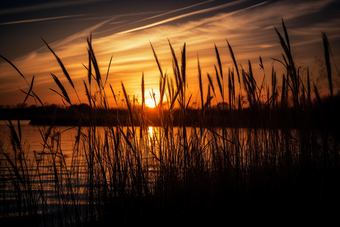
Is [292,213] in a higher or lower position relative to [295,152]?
lower

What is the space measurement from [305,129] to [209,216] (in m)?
1.96

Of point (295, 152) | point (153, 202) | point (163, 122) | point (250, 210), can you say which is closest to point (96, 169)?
point (153, 202)

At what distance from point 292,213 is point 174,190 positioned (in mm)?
1000

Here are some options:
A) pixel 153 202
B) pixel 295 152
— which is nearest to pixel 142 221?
pixel 153 202

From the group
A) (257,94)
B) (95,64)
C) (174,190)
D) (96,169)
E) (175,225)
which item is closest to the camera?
(95,64)

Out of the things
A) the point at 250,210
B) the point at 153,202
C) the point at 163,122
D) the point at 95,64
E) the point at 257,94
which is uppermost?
the point at 95,64

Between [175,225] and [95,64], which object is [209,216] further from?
[95,64]

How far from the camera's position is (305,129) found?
10.2 feet

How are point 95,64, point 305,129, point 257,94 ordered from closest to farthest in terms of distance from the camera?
1. point 95,64
2. point 257,94
3. point 305,129

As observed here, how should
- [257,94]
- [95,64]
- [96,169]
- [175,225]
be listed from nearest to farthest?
[95,64]
[175,225]
[257,94]
[96,169]

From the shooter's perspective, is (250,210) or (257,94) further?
(257,94)

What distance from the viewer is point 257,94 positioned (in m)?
2.32

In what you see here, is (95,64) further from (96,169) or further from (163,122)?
(96,169)

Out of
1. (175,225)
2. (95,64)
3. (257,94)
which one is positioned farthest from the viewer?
(257,94)
